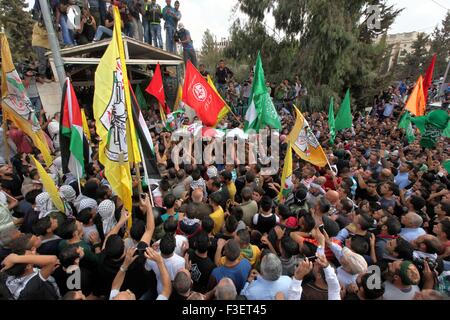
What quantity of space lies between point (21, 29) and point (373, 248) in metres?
29.3

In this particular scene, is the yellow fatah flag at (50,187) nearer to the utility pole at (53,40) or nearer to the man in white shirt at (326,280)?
the man in white shirt at (326,280)

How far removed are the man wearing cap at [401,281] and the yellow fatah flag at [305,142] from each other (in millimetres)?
2975

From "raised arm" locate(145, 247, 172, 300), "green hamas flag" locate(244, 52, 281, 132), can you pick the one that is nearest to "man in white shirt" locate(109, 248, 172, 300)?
"raised arm" locate(145, 247, 172, 300)

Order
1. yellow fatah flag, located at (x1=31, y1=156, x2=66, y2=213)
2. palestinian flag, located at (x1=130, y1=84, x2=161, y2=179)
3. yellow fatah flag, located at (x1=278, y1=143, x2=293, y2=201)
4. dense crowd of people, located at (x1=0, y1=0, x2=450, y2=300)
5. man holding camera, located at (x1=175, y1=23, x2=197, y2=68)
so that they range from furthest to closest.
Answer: man holding camera, located at (x1=175, y1=23, x2=197, y2=68) → yellow fatah flag, located at (x1=278, y1=143, x2=293, y2=201) → palestinian flag, located at (x1=130, y1=84, x2=161, y2=179) → yellow fatah flag, located at (x1=31, y1=156, x2=66, y2=213) → dense crowd of people, located at (x1=0, y1=0, x2=450, y2=300)

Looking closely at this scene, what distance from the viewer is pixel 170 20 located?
1310 centimetres

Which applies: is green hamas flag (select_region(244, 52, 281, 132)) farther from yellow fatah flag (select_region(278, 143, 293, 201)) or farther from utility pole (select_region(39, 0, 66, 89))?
utility pole (select_region(39, 0, 66, 89))

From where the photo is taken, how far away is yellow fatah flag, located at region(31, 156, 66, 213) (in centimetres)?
363

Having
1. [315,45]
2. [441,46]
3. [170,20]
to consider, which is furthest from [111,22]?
[441,46]

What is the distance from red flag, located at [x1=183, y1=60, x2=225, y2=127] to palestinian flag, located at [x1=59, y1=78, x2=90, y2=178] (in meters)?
2.65

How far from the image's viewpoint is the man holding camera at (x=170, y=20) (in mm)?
12797

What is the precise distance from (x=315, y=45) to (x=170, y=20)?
7511 mm

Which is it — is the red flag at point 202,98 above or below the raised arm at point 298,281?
above

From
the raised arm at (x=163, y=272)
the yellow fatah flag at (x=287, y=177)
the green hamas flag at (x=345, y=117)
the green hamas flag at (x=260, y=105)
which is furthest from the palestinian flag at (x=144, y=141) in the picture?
the green hamas flag at (x=345, y=117)

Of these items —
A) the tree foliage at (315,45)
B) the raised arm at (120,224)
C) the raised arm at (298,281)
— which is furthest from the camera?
the tree foliage at (315,45)
